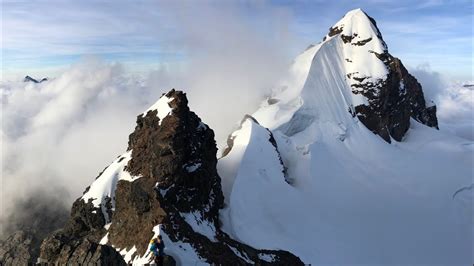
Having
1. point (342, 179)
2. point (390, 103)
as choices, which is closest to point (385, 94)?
point (390, 103)

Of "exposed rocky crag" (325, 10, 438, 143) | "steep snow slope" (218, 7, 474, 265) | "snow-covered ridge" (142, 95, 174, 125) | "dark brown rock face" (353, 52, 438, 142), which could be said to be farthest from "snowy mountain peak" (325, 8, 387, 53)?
"snow-covered ridge" (142, 95, 174, 125)

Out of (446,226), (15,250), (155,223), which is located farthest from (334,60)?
(15,250)

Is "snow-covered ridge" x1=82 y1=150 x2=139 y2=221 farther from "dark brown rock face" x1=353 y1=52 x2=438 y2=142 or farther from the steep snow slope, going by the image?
"dark brown rock face" x1=353 y1=52 x2=438 y2=142

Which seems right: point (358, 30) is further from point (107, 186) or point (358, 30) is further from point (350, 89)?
point (107, 186)

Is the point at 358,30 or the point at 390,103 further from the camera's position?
the point at 358,30

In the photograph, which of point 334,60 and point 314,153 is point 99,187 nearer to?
point 314,153
